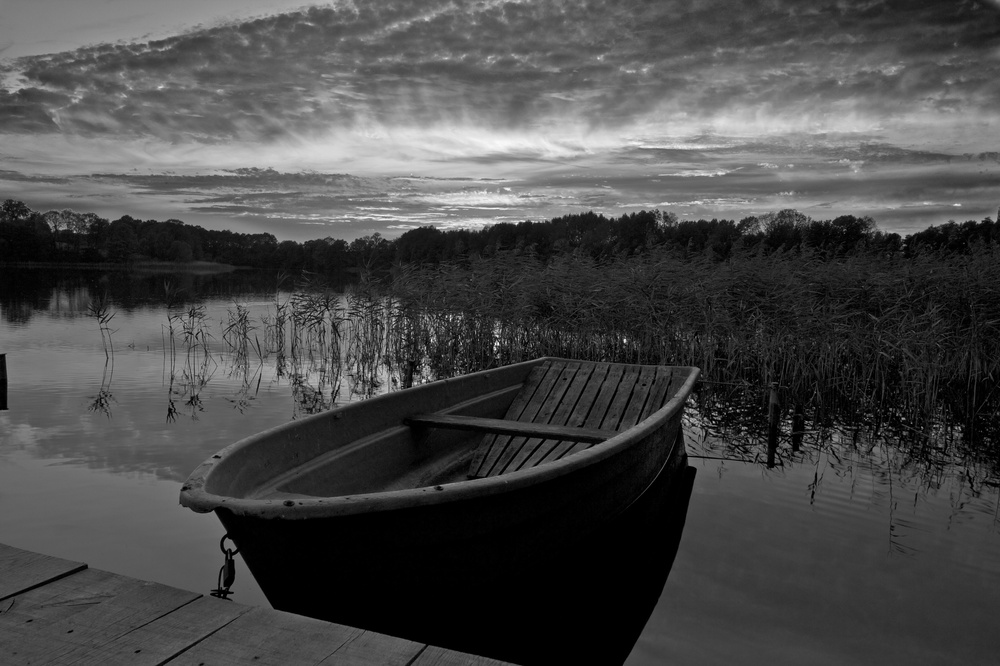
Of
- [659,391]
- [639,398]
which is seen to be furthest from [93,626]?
[659,391]

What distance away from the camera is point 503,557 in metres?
3.32

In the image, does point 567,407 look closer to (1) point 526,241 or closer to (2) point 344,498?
(2) point 344,498

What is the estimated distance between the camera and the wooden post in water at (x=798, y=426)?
838 centimetres

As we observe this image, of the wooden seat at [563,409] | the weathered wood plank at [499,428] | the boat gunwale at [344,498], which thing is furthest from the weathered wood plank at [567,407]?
the boat gunwale at [344,498]

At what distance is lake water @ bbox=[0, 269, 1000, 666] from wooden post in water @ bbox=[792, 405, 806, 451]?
0.53ft

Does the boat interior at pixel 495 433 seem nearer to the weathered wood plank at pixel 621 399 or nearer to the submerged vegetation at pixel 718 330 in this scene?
the weathered wood plank at pixel 621 399

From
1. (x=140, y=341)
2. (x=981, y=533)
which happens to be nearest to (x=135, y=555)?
(x=981, y=533)

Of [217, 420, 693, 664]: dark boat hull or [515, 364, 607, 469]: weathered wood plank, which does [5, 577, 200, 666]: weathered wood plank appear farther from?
[515, 364, 607, 469]: weathered wood plank

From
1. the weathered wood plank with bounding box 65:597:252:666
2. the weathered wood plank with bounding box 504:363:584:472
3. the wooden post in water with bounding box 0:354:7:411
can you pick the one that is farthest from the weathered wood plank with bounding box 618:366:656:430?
the wooden post in water with bounding box 0:354:7:411

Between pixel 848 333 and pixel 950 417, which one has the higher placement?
pixel 848 333

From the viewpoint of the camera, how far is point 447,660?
2.10 metres

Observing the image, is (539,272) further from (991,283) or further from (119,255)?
(119,255)

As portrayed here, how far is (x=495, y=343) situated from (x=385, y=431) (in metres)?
7.59

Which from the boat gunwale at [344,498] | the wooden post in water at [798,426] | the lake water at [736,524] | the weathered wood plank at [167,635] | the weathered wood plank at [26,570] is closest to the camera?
the weathered wood plank at [167,635]
